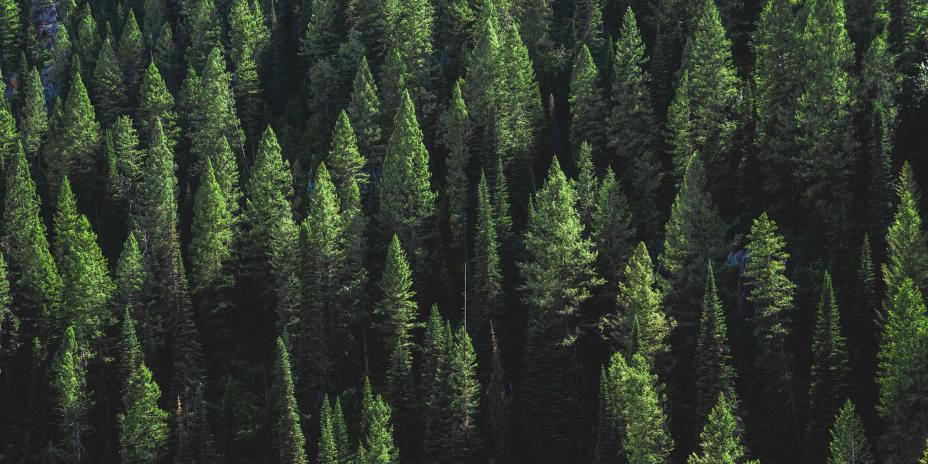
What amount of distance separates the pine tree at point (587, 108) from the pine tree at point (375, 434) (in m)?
32.6

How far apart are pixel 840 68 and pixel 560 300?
97.2ft

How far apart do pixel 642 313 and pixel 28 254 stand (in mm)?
59645

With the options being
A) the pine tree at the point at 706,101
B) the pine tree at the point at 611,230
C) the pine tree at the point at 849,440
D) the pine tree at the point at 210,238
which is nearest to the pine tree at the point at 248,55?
the pine tree at the point at 210,238

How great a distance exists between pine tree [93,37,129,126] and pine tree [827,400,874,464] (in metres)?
92.9

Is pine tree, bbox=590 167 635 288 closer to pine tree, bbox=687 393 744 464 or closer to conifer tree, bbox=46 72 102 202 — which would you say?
pine tree, bbox=687 393 744 464

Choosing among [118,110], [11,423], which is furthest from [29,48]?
[11,423]

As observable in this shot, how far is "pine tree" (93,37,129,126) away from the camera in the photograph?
140000mm

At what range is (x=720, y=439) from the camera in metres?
80.9

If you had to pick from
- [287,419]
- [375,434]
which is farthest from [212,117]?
[375,434]

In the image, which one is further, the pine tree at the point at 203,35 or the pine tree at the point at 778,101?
the pine tree at the point at 203,35

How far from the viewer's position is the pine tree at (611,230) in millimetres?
99312

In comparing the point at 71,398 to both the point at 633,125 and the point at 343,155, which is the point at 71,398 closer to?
the point at 343,155

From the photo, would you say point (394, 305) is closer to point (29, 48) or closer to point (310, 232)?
point (310, 232)

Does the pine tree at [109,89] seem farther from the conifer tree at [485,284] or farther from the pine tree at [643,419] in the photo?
the pine tree at [643,419]
